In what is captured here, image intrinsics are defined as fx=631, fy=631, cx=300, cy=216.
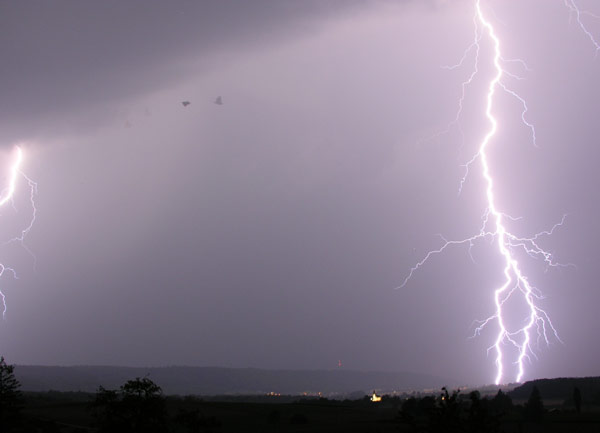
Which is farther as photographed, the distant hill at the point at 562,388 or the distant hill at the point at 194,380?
the distant hill at the point at 194,380

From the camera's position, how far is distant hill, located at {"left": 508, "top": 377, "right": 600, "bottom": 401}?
75731mm

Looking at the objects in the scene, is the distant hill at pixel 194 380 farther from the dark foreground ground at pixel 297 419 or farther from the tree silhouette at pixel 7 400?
the tree silhouette at pixel 7 400

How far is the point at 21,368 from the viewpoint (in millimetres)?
186750

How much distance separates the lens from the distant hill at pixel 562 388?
7573 centimetres

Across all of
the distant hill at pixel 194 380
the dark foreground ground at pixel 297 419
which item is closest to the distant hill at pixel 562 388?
the dark foreground ground at pixel 297 419

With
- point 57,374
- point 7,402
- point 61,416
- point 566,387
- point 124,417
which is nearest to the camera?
point 124,417

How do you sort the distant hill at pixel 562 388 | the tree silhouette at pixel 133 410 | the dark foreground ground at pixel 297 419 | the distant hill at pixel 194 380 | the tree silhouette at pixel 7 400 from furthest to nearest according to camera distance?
the distant hill at pixel 194 380, the distant hill at pixel 562 388, the dark foreground ground at pixel 297 419, the tree silhouette at pixel 7 400, the tree silhouette at pixel 133 410

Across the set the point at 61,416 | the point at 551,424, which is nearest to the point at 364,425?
the point at 551,424

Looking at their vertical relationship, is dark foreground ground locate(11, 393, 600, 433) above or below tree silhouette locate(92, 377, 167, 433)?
below

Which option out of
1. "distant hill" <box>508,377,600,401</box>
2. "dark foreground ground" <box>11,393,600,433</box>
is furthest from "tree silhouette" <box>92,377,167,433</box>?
"distant hill" <box>508,377,600,401</box>

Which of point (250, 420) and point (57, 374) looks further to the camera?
point (57, 374)

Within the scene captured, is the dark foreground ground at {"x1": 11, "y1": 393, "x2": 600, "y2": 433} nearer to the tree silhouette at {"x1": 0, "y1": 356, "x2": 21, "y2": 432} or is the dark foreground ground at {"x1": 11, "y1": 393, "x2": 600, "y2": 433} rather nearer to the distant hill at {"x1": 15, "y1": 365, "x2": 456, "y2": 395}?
the tree silhouette at {"x1": 0, "y1": 356, "x2": 21, "y2": 432}

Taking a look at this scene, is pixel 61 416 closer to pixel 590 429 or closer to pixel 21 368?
pixel 590 429

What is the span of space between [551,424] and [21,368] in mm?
177660
